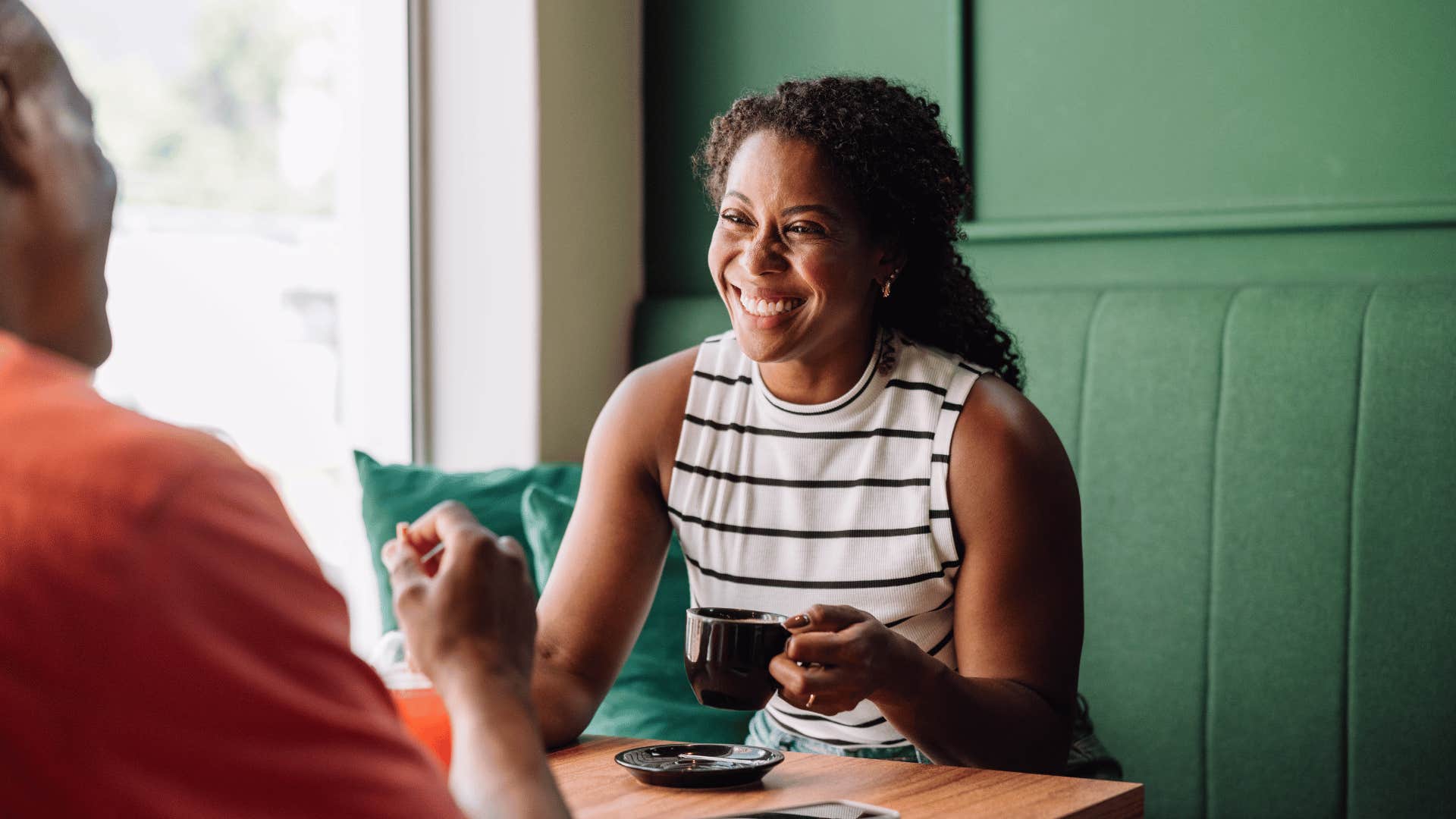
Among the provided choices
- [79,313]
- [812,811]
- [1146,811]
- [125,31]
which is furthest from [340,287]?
[79,313]

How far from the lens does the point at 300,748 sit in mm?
525

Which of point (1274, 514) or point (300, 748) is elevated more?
point (300, 748)

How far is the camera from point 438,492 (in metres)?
2.39

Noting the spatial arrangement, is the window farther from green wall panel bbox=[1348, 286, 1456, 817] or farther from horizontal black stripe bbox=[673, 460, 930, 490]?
green wall panel bbox=[1348, 286, 1456, 817]

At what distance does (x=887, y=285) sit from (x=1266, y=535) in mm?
759

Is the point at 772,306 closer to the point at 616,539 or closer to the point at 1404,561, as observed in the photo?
the point at 616,539

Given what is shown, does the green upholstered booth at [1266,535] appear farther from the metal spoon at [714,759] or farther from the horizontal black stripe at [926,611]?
the metal spoon at [714,759]

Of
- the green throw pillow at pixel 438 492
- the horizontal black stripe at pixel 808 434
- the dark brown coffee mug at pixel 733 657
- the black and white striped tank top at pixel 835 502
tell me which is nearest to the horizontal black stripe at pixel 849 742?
the black and white striped tank top at pixel 835 502

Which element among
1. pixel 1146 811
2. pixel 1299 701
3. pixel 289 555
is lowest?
pixel 1146 811

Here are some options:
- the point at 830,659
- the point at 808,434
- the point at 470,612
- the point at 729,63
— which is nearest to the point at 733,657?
the point at 830,659

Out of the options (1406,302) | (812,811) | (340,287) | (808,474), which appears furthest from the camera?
(340,287)

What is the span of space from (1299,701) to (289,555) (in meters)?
1.88

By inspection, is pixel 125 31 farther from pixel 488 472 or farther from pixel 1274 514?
pixel 1274 514

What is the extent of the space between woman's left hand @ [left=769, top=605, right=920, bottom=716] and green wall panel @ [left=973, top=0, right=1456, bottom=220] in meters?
1.38
